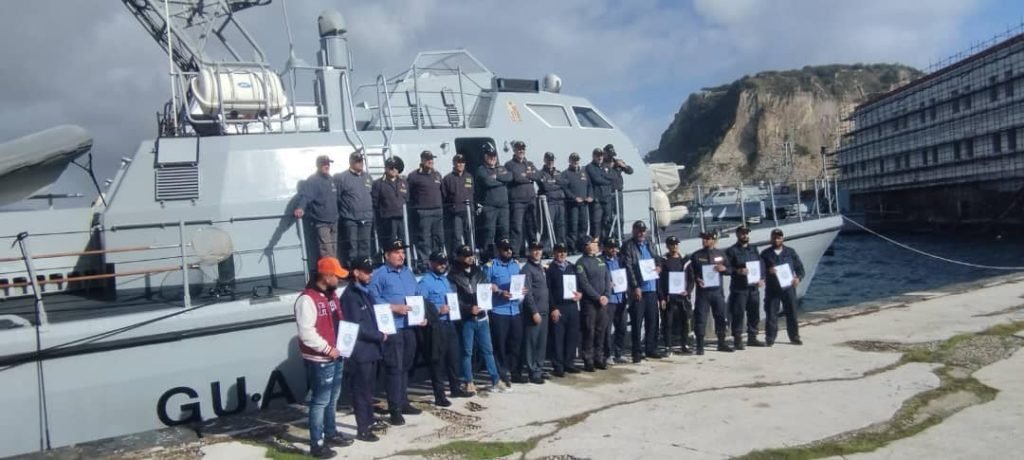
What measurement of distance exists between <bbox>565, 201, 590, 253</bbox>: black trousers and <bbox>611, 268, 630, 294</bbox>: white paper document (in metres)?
1.43

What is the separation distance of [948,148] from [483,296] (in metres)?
47.6

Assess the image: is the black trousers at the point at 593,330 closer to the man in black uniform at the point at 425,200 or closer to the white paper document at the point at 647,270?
the white paper document at the point at 647,270

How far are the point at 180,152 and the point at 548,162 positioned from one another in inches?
158

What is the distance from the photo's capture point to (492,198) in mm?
8555

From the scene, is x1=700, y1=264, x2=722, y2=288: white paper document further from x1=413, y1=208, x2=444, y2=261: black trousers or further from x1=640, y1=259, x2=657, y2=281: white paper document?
x1=413, y1=208, x2=444, y2=261: black trousers

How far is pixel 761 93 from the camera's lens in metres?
85.2

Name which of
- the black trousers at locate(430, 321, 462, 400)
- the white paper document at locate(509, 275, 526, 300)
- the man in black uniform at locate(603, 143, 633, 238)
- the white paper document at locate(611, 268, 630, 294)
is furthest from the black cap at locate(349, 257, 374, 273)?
the man in black uniform at locate(603, 143, 633, 238)

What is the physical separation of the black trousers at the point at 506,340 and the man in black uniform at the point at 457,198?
3.85 feet

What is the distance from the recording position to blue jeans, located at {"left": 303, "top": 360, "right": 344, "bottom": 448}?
16.8 ft

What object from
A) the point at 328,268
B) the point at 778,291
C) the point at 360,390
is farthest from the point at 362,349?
the point at 778,291

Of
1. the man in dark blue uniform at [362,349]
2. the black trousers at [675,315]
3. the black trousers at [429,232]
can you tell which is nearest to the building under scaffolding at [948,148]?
the black trousers at [675,315]

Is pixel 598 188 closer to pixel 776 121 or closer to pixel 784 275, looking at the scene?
pixel 784 275

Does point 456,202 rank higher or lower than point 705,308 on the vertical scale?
higher

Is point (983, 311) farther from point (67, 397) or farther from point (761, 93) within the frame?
point (761, 93)
